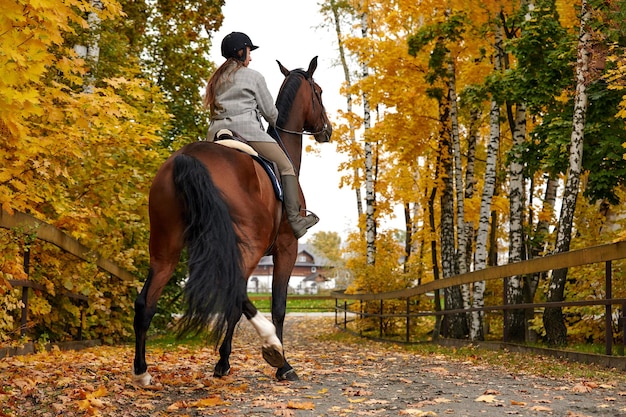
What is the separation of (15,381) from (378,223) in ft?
70.4

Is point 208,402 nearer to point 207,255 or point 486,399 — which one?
point 207,255

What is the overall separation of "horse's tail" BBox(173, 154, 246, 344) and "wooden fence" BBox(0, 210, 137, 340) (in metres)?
2.12

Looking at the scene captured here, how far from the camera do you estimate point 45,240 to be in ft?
26.4

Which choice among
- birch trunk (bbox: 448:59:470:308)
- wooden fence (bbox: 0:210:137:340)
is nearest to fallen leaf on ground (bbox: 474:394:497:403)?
wooden fence (bbox: 0:210:137:340)

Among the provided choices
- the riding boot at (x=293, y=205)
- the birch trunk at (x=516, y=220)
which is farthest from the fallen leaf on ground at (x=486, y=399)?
the birch trunk at (x=516, y=220)

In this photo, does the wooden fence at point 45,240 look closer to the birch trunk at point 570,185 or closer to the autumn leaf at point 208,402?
the autumn leaf at point 208,402

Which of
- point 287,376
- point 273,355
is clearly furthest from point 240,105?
point 287,376

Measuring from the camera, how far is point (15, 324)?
8.73 m

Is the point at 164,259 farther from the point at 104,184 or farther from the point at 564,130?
the point at 564,130

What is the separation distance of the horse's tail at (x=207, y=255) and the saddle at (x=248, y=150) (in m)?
0.67

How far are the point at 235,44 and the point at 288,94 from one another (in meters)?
1.10

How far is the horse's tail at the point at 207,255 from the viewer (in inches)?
202

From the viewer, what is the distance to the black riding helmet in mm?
6637

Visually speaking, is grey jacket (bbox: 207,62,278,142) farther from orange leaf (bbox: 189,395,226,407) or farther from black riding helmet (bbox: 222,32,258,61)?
orange leaf (bbox: 189,395,226,407)
